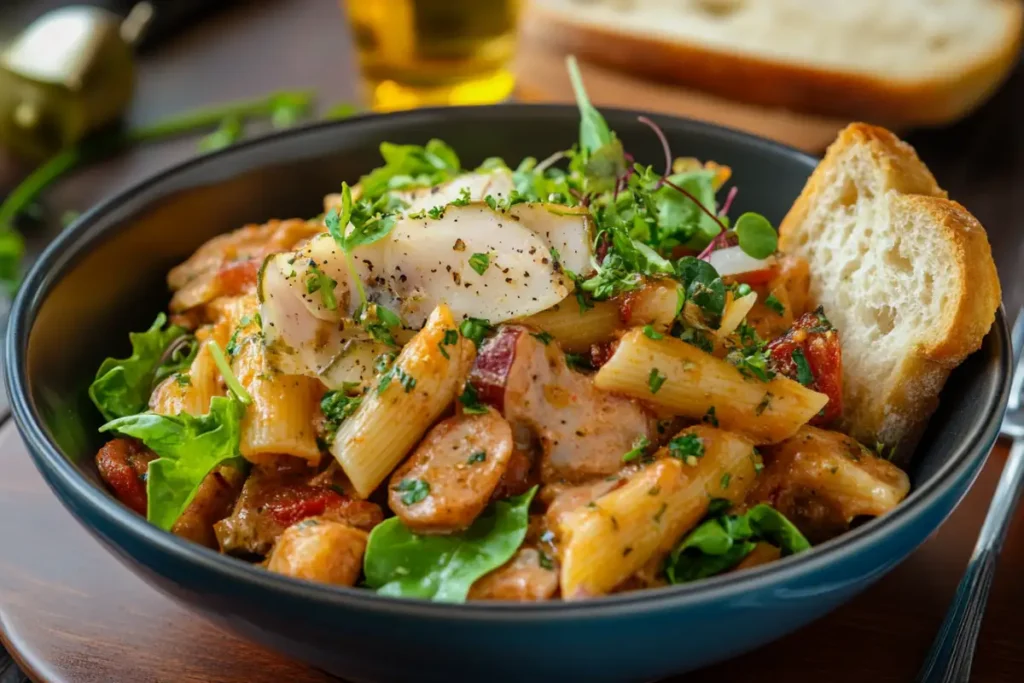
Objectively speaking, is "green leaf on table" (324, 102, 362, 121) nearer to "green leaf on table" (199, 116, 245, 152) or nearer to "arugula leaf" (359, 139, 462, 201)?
"green leaf on table" (199, 116, 245, 152)

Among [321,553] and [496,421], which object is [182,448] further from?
[496,421]

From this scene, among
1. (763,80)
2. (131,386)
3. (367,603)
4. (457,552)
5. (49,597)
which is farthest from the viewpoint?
(763,80)

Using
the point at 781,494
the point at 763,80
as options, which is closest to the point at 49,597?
the point at 781,494

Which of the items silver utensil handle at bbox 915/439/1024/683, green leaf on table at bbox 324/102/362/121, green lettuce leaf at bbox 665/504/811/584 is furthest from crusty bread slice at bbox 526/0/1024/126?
green lettuce leaf at bbox 665/504/811/584

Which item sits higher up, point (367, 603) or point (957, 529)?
point (367, 603)

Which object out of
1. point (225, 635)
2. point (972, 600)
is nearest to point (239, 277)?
point (225, 635)

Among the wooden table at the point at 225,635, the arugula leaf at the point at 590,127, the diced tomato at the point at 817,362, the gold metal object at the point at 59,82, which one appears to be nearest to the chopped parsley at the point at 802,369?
→ the diced tomato at the point at 817,362

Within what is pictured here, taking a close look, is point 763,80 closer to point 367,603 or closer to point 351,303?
point 351,303
